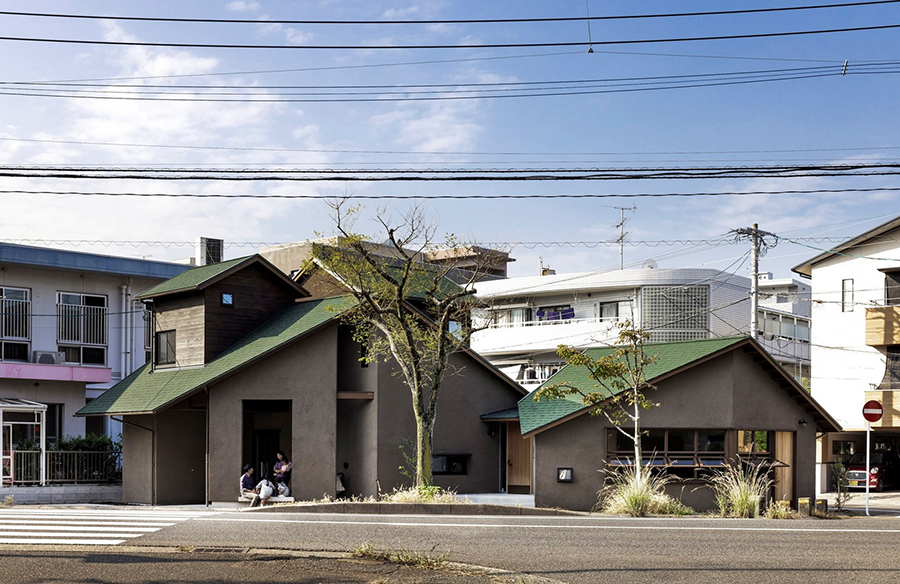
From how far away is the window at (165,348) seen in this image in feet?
106

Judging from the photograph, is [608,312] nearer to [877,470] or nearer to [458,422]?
[877,470]

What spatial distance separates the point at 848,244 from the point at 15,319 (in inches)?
1302

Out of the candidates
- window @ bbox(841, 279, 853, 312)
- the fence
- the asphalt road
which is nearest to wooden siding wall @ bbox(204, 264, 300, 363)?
the fence

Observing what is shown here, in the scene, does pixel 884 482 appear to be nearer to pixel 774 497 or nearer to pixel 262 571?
pixel 774 497

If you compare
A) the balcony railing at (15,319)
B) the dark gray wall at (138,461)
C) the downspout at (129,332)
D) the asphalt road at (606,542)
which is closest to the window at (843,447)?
the asphalt road at (606,542)

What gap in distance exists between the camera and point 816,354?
45.4 metres

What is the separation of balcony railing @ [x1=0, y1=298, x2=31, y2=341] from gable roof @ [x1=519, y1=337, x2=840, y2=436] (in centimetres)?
1829

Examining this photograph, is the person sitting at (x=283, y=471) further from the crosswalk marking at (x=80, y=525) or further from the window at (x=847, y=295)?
the window at (x=847, y=295)

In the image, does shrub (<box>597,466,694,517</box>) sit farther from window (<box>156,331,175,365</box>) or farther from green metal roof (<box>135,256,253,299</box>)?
window (<box>156,331,175,365</box>)

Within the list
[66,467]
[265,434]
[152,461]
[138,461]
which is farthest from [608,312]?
[66,467]

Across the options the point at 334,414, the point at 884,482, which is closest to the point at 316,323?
the point at 334,414

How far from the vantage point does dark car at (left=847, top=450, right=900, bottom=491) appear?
40250mm

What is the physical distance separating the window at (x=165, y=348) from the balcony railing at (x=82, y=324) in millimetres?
6502

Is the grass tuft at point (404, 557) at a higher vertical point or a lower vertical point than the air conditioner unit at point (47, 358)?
lower
